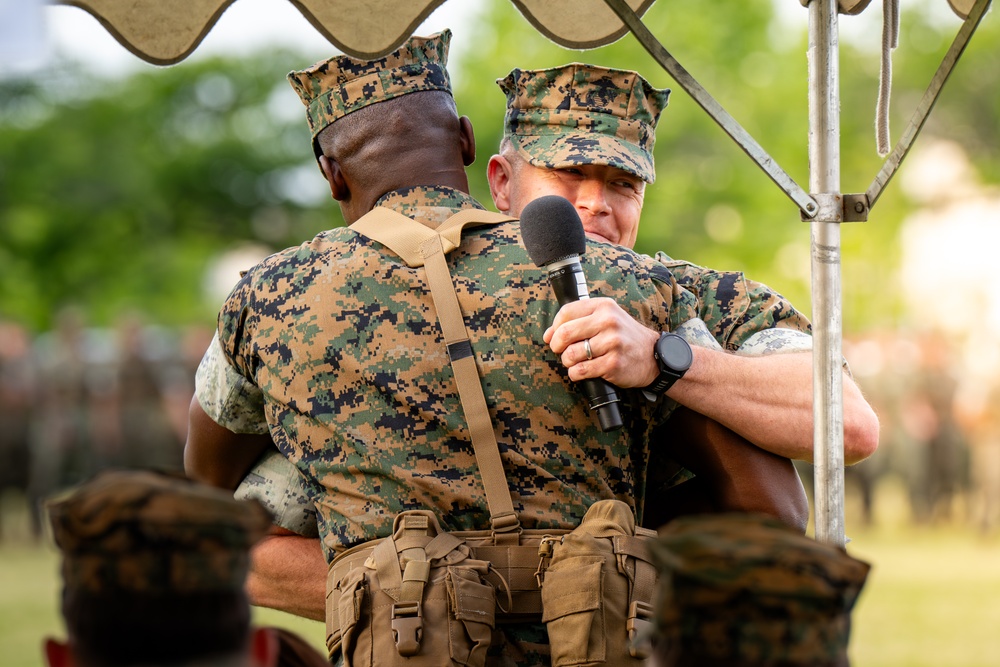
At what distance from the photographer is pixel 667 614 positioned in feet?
5.97

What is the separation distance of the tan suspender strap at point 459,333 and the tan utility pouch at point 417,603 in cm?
12

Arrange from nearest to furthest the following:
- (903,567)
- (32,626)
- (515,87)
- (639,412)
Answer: (639,412)
(515,87)
(32,626)
(903,567)

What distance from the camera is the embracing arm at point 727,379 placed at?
2691 millimetres

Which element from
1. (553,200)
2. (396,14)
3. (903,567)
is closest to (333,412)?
(553,200)

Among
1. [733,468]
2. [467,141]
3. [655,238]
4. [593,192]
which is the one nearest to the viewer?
[733,468]

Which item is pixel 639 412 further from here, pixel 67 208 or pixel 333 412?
pixel 67 208

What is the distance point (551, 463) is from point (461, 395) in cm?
23

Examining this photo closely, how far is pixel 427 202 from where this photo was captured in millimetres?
3031

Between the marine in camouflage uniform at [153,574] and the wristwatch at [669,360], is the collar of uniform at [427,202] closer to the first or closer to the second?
the wristwatch at [669,360]

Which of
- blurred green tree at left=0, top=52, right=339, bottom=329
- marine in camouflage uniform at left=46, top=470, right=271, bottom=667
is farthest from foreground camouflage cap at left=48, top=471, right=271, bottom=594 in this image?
blurred green tree at left=0, top=52, right=339, bottom=329

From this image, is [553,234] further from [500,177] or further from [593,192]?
[500,177]

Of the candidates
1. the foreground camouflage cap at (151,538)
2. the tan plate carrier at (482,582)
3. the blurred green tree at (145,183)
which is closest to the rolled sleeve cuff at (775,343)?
the tan plate carrier at (482,582)

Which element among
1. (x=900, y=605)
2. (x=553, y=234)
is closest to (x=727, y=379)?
(x=553, y=234)

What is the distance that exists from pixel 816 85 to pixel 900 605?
392 inches
